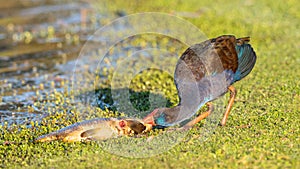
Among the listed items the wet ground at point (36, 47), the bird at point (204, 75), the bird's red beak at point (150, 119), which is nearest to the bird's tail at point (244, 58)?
the bird at point (204, 75)

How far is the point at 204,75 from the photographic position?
5988 millimetres

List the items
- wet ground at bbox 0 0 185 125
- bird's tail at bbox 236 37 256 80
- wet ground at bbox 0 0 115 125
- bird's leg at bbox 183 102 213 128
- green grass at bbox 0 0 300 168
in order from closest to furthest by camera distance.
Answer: green grass at bbox 0 0 300 168 < bird's leg at bbox 183 102 213 128 < bird's tail at bbox 236 37 256 80 < wet ground at bbox 0 0 185 125 < wet ground at bbox 0 0 115 125

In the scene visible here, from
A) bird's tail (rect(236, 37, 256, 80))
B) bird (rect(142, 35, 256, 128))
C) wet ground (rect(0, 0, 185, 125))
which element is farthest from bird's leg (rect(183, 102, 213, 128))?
wet ground (rect(0, 0, 185, 125))

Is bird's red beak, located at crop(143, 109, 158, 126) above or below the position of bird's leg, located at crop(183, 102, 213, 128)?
above

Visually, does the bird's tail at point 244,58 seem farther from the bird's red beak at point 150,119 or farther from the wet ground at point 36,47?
the wet ground at point 36,47

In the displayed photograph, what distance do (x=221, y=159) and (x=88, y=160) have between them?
1.37m

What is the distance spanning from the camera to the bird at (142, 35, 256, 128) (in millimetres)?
5629

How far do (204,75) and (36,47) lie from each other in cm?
624

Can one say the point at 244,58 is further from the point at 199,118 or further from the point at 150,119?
the point at 150,119

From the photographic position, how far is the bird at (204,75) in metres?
5.63

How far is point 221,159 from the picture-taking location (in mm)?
5203

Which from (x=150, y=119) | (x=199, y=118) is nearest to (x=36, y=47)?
(x=199, y=118)

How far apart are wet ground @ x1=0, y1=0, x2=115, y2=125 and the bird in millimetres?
2368

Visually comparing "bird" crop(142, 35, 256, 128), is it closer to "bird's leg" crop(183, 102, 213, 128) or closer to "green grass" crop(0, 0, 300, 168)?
"bird's leg" crop(183, 102, 213, 128)
